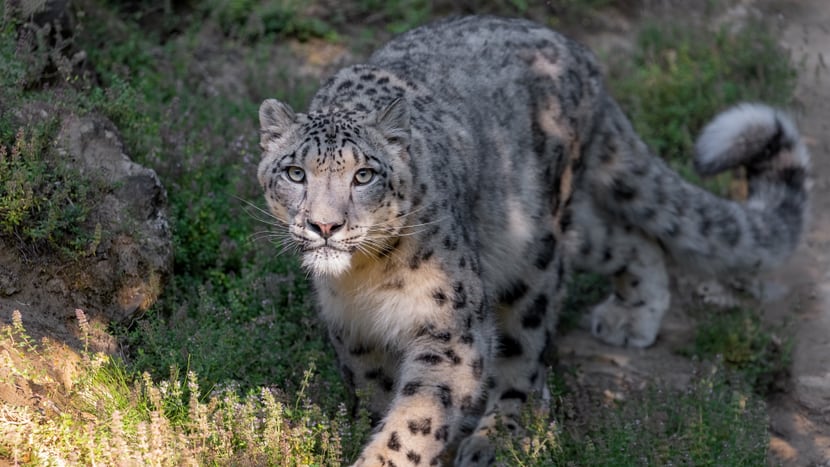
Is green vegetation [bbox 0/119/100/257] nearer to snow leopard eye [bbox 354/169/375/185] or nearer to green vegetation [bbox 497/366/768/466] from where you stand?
snow leopard eye [bbox 354/169/375/185]

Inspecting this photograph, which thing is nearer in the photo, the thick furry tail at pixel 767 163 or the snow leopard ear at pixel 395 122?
the snow leopard ear at pixel 395 122

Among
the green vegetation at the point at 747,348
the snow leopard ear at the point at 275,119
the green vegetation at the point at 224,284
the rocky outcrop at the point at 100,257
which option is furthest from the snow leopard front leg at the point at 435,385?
the green vegetation at the point at 747,348

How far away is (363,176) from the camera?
200 inches

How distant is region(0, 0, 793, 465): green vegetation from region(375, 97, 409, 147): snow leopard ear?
84cm

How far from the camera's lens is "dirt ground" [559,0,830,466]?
684cm

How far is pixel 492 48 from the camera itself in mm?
6723

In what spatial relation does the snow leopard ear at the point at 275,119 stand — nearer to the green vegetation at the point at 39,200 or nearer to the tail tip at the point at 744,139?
the green vegetation at the point at 39,200

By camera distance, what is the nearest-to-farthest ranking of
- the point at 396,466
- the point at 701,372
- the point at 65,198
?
the point at 396,466 < the point at 65,198 < the point at 701,372

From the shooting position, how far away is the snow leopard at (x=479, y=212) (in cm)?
522

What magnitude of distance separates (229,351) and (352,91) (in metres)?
1.51

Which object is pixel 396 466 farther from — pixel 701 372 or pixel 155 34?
pixel 155 34

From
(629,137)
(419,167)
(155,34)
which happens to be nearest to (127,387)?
(419,167)

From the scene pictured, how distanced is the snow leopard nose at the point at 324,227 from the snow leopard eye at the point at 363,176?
0.75 feet

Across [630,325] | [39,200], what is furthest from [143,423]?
[630,325]
